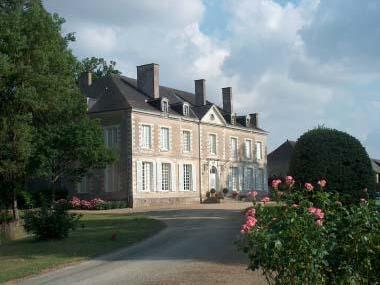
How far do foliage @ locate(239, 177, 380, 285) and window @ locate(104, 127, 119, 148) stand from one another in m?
29.5

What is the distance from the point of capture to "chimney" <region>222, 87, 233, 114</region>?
46.7 m

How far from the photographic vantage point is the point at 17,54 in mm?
21828

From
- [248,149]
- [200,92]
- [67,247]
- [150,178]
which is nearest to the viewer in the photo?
[67,247]

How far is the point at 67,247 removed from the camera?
47.3ft

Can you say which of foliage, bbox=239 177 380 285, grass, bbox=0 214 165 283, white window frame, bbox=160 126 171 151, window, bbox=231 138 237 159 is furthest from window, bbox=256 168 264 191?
foliage, bbox=239 177 380 285

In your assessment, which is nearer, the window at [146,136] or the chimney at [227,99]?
the window at [146,136]

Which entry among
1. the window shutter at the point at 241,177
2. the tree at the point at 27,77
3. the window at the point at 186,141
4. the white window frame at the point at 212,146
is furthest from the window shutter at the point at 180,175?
the tree at the point at 27,77

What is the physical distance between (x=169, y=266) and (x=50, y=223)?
6.20 meters

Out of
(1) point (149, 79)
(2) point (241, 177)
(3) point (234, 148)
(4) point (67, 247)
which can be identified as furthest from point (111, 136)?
(4) point (67, 247)

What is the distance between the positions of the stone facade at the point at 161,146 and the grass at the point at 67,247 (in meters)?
13.3

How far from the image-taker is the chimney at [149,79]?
126 feet

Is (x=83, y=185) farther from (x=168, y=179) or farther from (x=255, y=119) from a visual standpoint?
(x=255, y=119)

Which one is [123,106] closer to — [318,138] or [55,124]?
[55,124]

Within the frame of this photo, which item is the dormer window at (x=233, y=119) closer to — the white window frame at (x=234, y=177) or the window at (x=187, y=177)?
the white window frame at (x=234, y=177)
